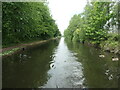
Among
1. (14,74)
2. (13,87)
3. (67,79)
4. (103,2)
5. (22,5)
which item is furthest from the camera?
(103,2)

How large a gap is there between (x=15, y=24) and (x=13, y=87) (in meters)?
12.5

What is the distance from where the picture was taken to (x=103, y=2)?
18.8 metres

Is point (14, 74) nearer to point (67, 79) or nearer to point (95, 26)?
point (67, 79)

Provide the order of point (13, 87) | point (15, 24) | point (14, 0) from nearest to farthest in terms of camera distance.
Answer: point (13, 87), point (14, 0), point (15, 24)

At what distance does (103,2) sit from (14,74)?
18162mm

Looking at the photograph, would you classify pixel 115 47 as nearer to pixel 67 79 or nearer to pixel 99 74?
pixel 99 74

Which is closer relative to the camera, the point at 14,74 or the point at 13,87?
the point at 13,87

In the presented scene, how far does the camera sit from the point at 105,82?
18.3 ft

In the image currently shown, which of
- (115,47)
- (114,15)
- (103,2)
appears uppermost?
(103,2)

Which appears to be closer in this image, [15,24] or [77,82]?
[77,82]

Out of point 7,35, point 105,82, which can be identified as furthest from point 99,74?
point 7,35

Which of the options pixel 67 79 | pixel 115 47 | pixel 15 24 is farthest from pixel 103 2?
pixel 67 79

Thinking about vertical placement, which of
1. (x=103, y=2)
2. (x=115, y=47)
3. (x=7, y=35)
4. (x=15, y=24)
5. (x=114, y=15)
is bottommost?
(x=115, y=47)

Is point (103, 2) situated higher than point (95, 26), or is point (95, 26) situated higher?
point (103, 2)
